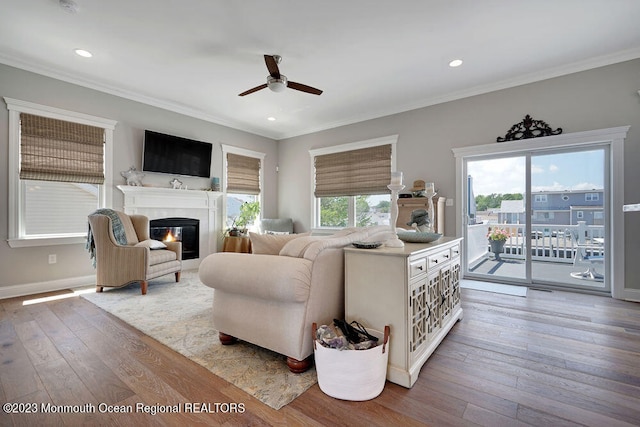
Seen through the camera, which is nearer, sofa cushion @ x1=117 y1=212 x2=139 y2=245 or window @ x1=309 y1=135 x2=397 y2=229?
sofa cushion @ x1=117 y1=212 x2=139 y2=245

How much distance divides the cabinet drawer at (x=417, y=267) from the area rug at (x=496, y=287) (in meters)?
2.38

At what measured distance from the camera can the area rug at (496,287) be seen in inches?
137

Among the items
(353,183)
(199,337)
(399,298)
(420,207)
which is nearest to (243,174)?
(353,183)

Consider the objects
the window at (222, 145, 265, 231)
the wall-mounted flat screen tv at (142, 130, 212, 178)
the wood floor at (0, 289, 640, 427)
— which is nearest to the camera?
the wood floor at (0, 289, 640, 427)

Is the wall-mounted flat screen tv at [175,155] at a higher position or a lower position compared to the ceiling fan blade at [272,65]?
lower

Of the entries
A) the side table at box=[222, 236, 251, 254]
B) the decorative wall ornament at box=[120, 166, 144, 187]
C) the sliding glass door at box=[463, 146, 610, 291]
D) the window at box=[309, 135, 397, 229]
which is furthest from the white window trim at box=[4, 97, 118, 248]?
the sliding glass door at box=[463, 146, 610, 291]

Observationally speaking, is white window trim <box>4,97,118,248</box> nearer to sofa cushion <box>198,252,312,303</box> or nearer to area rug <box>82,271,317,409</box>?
area rug <box>82,271,317,409</box>

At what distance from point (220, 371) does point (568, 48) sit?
14.9 feet

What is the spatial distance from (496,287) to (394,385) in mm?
2862

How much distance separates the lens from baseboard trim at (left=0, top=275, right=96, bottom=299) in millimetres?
3268

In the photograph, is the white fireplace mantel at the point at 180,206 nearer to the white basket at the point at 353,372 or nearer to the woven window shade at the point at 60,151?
the woven window shade at the point at 60,151

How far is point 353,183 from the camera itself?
5.36 metres

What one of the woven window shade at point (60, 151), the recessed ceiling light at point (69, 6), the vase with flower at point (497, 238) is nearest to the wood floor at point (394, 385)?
the vase with flower at point (497, 238)

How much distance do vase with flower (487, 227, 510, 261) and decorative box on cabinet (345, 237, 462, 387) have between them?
2.79 m
